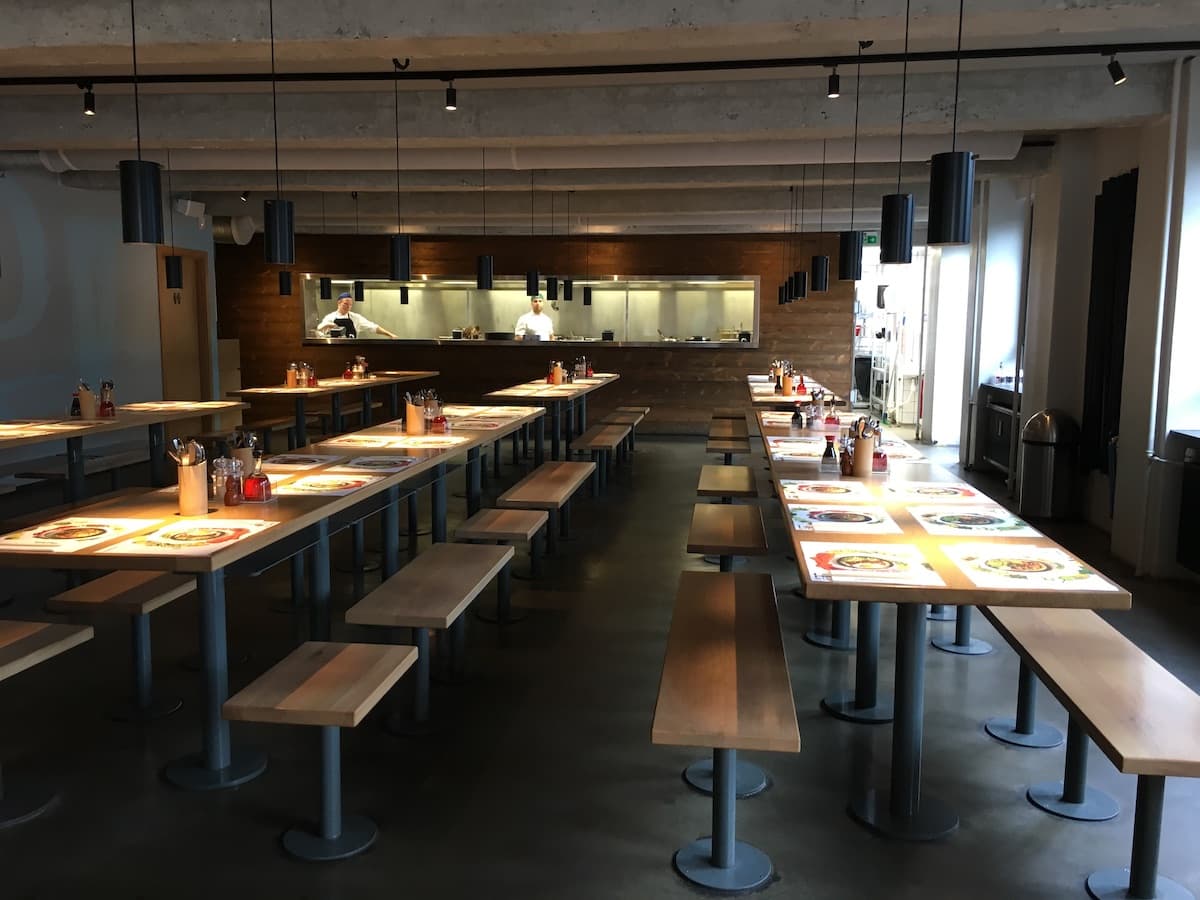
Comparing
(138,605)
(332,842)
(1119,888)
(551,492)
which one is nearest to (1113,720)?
(1119,888)

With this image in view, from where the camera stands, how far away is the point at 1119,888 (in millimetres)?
2541

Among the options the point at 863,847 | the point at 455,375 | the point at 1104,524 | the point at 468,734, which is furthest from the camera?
the point at 455,375

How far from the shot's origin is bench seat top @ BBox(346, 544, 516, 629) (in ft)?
10.6

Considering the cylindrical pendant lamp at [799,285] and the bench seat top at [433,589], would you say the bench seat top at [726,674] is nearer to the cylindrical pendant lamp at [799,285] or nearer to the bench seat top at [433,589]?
the bench seat top at [433,589]

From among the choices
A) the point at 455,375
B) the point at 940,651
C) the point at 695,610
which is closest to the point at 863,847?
the point at 695,610

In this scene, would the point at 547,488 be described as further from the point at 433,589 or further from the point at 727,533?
the point at 433,589

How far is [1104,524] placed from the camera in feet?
22.8

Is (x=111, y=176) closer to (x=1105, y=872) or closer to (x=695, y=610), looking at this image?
(x=695, y=610)

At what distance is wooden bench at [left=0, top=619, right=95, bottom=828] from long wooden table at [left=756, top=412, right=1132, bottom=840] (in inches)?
89.6

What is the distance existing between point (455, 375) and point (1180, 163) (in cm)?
991

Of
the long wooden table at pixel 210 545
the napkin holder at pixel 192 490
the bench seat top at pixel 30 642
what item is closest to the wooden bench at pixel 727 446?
the long wooden table at pixel 210 545

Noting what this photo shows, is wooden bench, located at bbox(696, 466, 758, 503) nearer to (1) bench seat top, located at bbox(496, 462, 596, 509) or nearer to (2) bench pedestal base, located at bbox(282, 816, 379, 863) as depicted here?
(1) bench seat top, located at bbox(496, 462, 596, 509)

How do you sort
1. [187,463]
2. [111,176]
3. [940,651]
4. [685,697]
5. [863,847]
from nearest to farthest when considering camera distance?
[685,697] < [863,847] < [187,463] < [940,651] < [111,176]

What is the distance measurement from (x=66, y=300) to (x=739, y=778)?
345 inches
